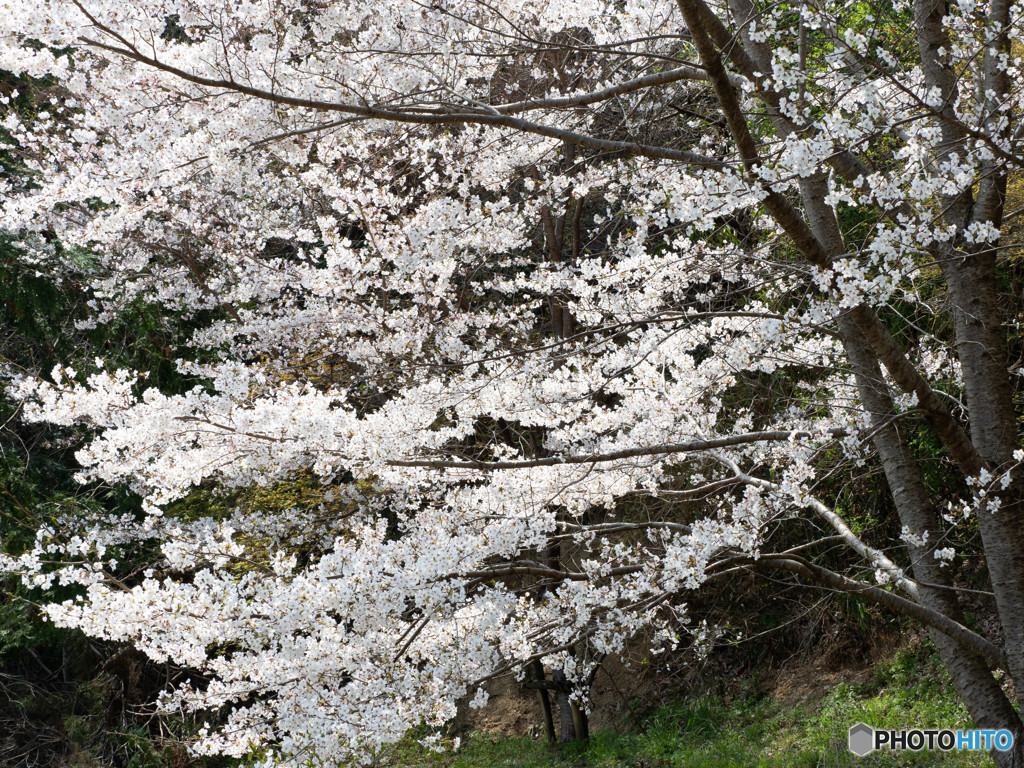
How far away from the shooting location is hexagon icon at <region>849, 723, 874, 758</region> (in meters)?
4.82

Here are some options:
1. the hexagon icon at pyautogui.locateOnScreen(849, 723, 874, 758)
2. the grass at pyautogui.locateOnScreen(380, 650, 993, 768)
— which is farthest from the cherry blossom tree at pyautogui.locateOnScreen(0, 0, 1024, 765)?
the hexagon icon at pyautogui.locateOnScreen(849, 723, 874, 758)

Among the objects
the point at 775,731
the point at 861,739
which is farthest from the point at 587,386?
the point at 775,731

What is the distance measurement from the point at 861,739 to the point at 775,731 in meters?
1.05

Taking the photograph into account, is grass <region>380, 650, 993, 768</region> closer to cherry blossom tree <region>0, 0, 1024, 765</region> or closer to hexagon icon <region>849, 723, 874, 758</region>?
hexagon icon <region>849, 723, 874, 758</region>

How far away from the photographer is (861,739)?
4.96 m

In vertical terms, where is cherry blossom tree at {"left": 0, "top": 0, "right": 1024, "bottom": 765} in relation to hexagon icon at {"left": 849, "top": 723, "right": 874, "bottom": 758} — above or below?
above

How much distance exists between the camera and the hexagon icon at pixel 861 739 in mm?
4824

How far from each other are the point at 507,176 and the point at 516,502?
2.95m

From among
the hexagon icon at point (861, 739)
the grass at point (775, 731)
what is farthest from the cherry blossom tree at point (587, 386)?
the hexagon icon at point (861, 739)

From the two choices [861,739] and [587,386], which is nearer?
[587,386]

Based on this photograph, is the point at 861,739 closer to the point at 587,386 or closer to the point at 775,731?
the point at 775,731

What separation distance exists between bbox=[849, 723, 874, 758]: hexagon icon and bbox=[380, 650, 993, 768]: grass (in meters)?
0.06

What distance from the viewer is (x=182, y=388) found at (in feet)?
27.4

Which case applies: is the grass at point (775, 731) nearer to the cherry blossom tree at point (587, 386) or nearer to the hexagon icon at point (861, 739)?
the hexagon icon at point (861, 739)
